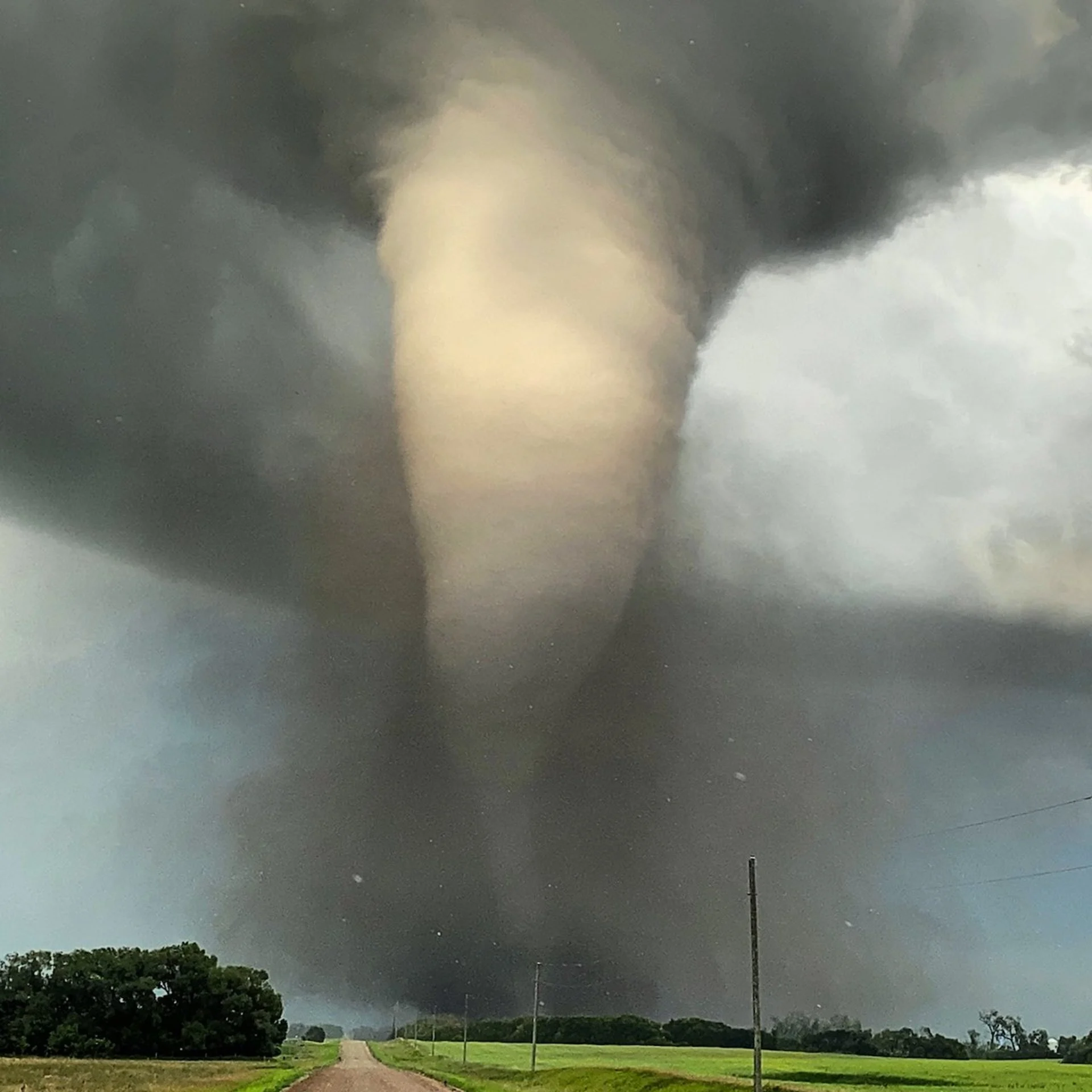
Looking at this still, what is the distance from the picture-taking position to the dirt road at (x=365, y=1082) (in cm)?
7025

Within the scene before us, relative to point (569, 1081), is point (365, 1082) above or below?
below

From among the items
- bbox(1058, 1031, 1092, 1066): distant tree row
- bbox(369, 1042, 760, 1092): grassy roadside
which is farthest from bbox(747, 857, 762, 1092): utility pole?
bbox(1058, 1031, 1092, 1066): distant tree row

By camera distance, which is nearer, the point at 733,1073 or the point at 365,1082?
the point at 365,1082

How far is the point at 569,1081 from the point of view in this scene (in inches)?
3733

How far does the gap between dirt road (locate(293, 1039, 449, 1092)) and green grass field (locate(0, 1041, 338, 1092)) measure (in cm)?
185

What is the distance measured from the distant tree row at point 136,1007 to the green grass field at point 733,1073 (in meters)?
18.5

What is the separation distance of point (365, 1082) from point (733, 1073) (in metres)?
29.9

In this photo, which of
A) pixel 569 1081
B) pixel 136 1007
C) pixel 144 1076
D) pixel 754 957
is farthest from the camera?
pixel 136 1007

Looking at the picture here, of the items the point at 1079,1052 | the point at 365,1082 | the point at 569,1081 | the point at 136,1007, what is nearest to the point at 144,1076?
the point at 365,1082

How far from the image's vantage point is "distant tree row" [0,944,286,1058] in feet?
368

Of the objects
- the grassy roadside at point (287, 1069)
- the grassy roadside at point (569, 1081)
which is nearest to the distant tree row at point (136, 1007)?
the grassy roadside at point (287, 1069)

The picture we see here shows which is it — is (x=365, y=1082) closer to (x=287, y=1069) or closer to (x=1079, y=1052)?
(x=287, y=1069)

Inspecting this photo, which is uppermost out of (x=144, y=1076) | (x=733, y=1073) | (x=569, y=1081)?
(x=733, y=1073)

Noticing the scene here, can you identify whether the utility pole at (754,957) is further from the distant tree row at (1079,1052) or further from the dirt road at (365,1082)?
the distant tree row at (1079,1052)
